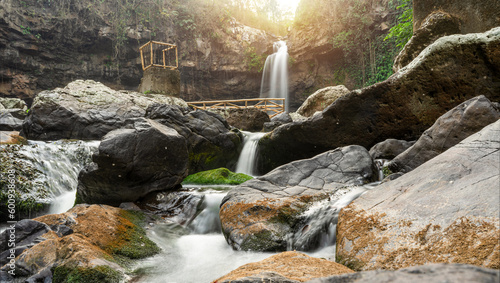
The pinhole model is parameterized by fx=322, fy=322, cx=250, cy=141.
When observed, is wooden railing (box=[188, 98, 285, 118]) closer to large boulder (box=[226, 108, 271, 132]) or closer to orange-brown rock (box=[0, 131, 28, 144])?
large boulder (box=[226, 108, 271, 132])

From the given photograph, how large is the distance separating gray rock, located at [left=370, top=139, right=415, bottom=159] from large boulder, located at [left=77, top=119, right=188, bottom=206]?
3.90 m

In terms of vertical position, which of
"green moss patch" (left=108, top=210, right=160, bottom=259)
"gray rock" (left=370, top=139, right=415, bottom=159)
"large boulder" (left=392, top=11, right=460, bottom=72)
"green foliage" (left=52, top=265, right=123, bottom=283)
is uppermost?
"large boulder" (left=392, top=11, right=460, bottom=72)

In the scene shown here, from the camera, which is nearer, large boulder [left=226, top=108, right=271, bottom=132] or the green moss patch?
the green moss patch

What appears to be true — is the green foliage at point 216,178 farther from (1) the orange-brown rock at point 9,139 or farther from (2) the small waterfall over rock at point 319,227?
(1) the orange-brown rock at point 9,139

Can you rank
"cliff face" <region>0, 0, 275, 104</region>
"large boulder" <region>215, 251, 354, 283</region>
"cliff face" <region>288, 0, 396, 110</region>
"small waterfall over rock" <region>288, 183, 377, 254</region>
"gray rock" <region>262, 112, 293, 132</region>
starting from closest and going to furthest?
"large boulder" <region>215, 251, 354, 283</region> → "small waterfall over rock" <region>288, 183, 377, 254</region> → "gray rock" <region>262, 112, 293, 132</region> → "cliff face" <region>288, 0, 396, 110</region> → "cliff face" <region>0, 0, 275, 104</region>

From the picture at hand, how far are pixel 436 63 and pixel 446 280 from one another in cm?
584

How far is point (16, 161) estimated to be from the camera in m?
6.33

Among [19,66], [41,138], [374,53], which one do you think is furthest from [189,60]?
[41,138]

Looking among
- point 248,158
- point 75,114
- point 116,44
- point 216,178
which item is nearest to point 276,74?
point 116,44

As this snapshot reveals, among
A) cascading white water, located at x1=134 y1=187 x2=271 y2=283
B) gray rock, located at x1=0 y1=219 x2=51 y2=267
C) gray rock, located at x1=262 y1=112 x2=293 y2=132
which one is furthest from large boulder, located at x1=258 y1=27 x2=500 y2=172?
gray rock, located at x1=0 y1=219 x2=51 y2=267

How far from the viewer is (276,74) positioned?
25719 millimetres

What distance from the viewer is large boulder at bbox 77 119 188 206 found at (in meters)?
5.17

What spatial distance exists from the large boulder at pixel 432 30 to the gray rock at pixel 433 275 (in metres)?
7.65

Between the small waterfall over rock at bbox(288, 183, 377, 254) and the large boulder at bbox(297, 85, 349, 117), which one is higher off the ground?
the large boulder at bbox(297, 85, 349, 117)
